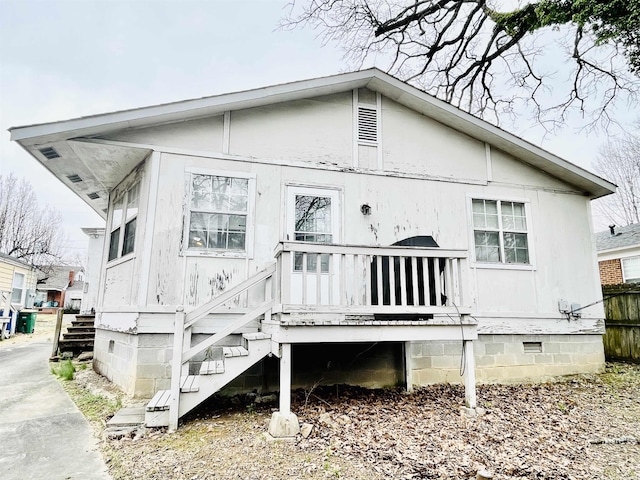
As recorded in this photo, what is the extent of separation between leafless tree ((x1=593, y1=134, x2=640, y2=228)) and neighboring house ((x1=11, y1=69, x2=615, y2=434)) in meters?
18.5

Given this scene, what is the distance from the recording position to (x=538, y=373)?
258 inches

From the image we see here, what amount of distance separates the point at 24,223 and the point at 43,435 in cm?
3126

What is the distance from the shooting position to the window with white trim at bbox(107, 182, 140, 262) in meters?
6.27

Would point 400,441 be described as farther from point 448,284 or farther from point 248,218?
point 248,218

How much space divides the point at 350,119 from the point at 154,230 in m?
3.64

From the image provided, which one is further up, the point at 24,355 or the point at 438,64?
the point at 438,64

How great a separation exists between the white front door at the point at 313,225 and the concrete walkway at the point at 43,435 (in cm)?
308

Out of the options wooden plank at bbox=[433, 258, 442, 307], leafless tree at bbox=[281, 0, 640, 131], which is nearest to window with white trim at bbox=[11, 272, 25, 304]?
leafless tree at bbox=[281, 0, 640, 131]

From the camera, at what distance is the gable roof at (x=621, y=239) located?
13461 mm

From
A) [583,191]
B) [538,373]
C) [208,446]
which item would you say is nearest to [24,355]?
[208,446]

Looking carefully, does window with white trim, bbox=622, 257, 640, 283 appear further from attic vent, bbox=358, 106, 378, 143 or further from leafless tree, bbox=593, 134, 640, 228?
attic vent, bbox=358, 106, 378, 143

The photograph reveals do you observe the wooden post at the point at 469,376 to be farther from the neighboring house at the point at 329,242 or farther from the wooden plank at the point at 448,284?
the wooden plank at the point at 448,284

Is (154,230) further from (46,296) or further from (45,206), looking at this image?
(46,296)

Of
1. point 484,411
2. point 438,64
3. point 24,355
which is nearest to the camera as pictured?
point 484,411
